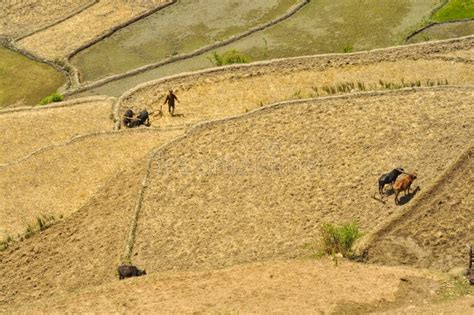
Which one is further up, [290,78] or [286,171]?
[290,78]

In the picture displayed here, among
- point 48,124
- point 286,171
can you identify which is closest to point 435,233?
point 286,171

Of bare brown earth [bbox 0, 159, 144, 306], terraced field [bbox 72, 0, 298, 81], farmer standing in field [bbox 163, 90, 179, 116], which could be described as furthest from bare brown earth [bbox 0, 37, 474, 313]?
terraced field [bbox 72, 0, 298, 81]

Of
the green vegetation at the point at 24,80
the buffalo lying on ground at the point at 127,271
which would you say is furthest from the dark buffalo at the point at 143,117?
the buffalo lying on ground at the point at 127,271

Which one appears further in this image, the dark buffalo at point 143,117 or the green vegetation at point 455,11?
the green vegetation at point 455,11

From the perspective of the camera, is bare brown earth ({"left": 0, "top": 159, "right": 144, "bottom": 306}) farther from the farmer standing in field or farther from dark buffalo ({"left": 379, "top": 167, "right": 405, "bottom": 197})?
dark buffalo ({"left": 379, "top": 167, "right": 405, "bottom": 197})

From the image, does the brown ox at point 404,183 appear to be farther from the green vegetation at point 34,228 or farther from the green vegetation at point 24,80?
the green vegetation at point 24,80

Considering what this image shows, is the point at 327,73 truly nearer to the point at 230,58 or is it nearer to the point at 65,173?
the point at 230,58

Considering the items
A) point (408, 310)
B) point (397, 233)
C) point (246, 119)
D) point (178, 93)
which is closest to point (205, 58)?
point (178, 93)
